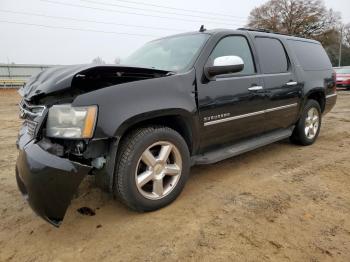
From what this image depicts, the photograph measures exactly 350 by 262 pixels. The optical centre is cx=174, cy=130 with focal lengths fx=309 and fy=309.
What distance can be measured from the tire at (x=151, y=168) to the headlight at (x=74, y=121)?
384 millimetres

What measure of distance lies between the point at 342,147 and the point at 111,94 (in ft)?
13.8

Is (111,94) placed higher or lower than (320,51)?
lower

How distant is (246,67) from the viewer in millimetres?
3793

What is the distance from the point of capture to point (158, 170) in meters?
2.85

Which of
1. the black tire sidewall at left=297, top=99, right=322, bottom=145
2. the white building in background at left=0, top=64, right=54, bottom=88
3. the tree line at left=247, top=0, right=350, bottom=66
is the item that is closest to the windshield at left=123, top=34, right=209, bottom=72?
the black tire sidewall at left=297, top=99, right=322, bottom=145

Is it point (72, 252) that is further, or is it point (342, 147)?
point (342, 147)

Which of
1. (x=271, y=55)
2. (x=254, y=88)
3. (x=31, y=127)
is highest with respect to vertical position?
(x=271, y=55)

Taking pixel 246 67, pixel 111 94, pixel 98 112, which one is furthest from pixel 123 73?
pixel 246 67

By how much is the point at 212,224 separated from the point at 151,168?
0.72 metres

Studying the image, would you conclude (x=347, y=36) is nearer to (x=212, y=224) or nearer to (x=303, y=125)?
(x=303, y=125)

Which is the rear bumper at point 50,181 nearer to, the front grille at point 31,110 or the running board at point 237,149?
the front grille at point 31,110

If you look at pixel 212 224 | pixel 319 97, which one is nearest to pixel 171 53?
pixel 212 224

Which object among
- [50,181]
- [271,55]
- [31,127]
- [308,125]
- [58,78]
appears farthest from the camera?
[308,125]

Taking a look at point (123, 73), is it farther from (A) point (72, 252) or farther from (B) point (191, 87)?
(A) point (72, 252)
